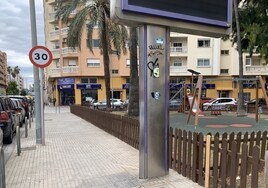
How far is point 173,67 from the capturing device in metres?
47.5

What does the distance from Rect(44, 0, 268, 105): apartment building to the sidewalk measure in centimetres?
3764

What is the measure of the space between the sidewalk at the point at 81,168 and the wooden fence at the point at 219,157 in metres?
0.29

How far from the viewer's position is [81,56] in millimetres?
47312

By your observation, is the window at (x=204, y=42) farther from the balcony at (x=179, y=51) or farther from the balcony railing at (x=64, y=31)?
the balcony railing at (x=64, y=31)

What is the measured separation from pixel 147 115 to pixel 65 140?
6.31m

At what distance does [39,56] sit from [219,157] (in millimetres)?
7004

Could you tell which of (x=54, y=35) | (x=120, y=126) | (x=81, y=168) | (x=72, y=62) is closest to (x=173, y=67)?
(x=72, y=62)

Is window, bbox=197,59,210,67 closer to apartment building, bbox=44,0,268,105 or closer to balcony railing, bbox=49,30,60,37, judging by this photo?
apartment building, bbox=44,0,268,105

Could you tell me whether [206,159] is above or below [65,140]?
above

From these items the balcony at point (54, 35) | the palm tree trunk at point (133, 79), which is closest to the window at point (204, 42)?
the balcony at point (54, 35)

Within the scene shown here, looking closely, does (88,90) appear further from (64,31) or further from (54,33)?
(54,33)

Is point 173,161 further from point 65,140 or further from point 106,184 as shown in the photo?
point 65,140

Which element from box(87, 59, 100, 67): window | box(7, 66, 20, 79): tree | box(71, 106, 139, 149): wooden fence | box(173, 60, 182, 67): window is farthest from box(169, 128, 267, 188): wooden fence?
box(7, 66, 20, 79): tree

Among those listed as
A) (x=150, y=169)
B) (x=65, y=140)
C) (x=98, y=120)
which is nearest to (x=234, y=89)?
(x=98, y=120)
